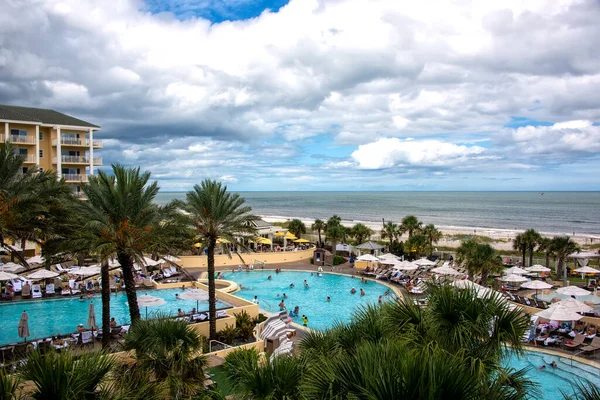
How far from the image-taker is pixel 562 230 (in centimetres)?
8731

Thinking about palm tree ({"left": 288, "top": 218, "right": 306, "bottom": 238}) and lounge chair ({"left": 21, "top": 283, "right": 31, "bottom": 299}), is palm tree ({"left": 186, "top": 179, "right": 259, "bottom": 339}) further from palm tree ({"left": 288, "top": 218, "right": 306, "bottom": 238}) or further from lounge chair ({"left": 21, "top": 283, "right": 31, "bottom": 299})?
palm tree ({"left": 288, "top": 218, "right": 306, "bottom": 238})

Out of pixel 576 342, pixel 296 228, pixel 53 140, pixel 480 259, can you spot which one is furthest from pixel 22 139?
pixel 576 342

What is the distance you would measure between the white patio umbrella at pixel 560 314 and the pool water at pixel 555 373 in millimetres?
1639

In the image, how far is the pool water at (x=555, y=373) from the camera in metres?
15.5

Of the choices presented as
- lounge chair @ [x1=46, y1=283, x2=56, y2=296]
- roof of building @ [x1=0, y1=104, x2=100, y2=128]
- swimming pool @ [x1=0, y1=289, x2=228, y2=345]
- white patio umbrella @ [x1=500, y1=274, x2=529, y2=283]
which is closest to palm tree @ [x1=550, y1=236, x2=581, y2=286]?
white patio umbrella @ [x1=500, y1=274, x2=529, y2=283]

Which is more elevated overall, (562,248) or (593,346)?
(562,248)

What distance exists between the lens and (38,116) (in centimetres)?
4203

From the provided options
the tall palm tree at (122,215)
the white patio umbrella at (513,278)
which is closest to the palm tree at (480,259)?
the white patio umbrella at (513,278)

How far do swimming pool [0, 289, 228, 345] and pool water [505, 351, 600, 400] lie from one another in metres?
15.3

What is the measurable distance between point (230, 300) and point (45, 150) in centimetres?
2950

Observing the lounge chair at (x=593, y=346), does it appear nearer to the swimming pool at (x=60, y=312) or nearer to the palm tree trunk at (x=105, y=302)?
the swimming pool at (x=60, y=312)

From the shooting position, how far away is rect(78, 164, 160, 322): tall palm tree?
15102 mm

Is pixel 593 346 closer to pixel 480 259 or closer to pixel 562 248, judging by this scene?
pixel 480 259

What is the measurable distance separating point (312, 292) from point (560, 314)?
16959 mm
